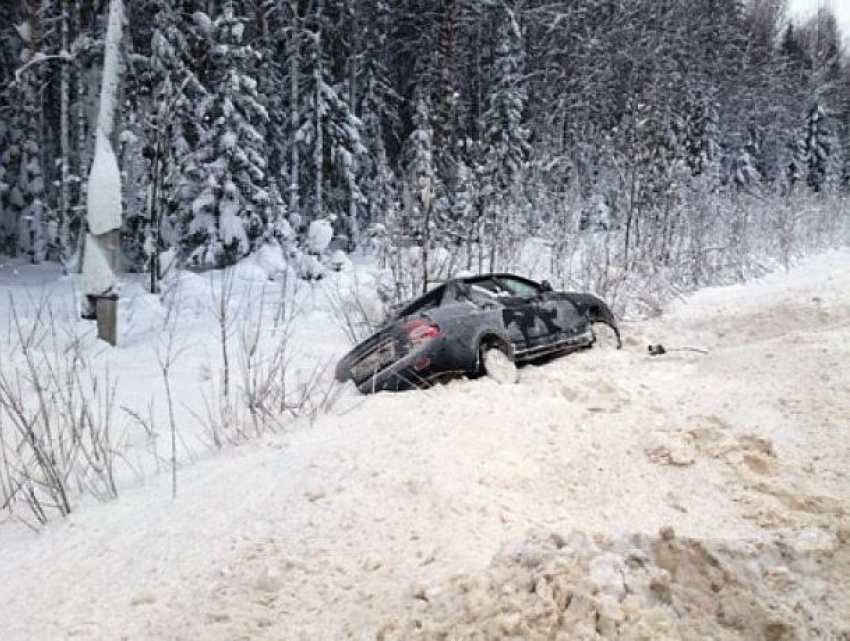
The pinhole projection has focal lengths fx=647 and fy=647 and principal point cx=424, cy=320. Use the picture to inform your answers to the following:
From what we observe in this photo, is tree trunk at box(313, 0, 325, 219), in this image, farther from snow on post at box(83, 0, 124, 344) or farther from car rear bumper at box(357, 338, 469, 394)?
car rear bumper at box(357, 338, 469, 394)

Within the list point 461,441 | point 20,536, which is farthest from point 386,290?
point 20,536

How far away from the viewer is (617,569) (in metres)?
2.11

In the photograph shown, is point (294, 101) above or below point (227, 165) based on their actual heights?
above

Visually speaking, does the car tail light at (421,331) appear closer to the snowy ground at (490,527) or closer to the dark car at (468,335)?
the dark car at (468,335)

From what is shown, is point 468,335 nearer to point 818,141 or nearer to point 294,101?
point 294,101

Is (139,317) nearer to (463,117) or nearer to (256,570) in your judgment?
(256,570)

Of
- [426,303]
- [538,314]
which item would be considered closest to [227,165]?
[426,303]

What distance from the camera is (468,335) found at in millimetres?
5672

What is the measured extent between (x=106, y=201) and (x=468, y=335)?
5.63 metres

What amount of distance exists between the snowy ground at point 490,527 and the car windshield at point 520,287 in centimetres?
187

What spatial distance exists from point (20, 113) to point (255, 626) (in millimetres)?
24466

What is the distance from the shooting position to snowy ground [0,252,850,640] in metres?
2.08

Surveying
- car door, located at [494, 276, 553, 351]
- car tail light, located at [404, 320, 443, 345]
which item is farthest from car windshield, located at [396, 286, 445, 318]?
car door, located at [494, 276, 553, 351]

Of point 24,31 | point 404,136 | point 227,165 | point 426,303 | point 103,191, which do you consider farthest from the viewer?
point 404,136
